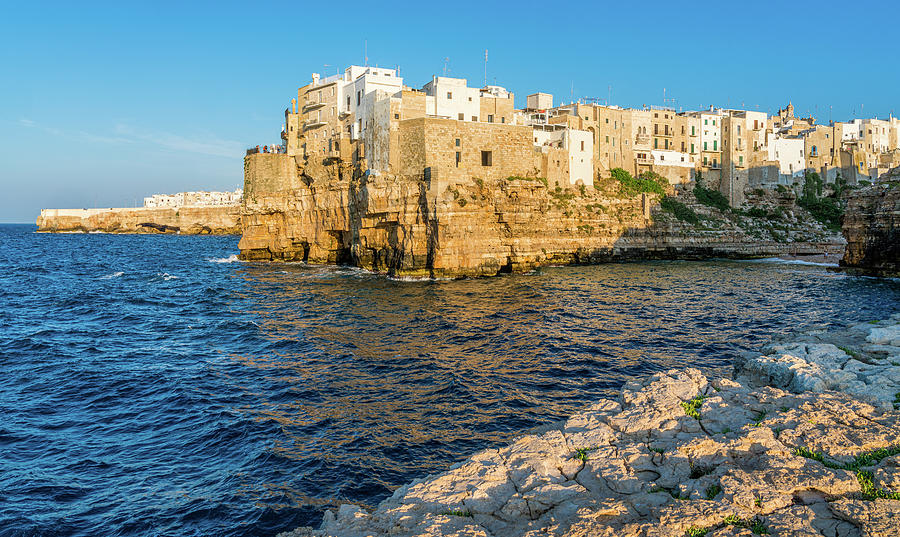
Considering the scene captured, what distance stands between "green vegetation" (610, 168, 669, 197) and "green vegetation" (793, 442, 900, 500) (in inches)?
2053

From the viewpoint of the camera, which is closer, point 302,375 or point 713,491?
point 713,491

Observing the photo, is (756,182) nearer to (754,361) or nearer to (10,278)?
(754,361)

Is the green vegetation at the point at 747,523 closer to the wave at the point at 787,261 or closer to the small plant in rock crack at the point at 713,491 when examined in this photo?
the small plant in rock crack at the point at 713,491

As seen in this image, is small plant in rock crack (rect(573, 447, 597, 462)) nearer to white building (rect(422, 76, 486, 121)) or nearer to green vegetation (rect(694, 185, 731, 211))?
white building (rect(422, 76, 486, 121))

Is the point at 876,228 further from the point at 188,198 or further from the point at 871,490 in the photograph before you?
the point at 188,198

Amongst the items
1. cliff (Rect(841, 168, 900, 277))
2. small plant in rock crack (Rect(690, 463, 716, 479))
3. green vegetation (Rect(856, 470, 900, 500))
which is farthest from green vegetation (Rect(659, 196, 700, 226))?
green vegetation (Rect(856, 470, 900, 500))

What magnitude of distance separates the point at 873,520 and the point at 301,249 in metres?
54.6

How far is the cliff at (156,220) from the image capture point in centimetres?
12738

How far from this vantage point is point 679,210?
61.5m

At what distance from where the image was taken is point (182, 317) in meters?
28.7

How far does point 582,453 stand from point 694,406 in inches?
101

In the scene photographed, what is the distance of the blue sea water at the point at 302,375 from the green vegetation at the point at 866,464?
20.7ft

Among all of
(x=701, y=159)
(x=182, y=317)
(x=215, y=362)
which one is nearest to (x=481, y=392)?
(x=215, y=362)

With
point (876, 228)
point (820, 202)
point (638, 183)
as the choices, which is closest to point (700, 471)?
point (876, 228)
